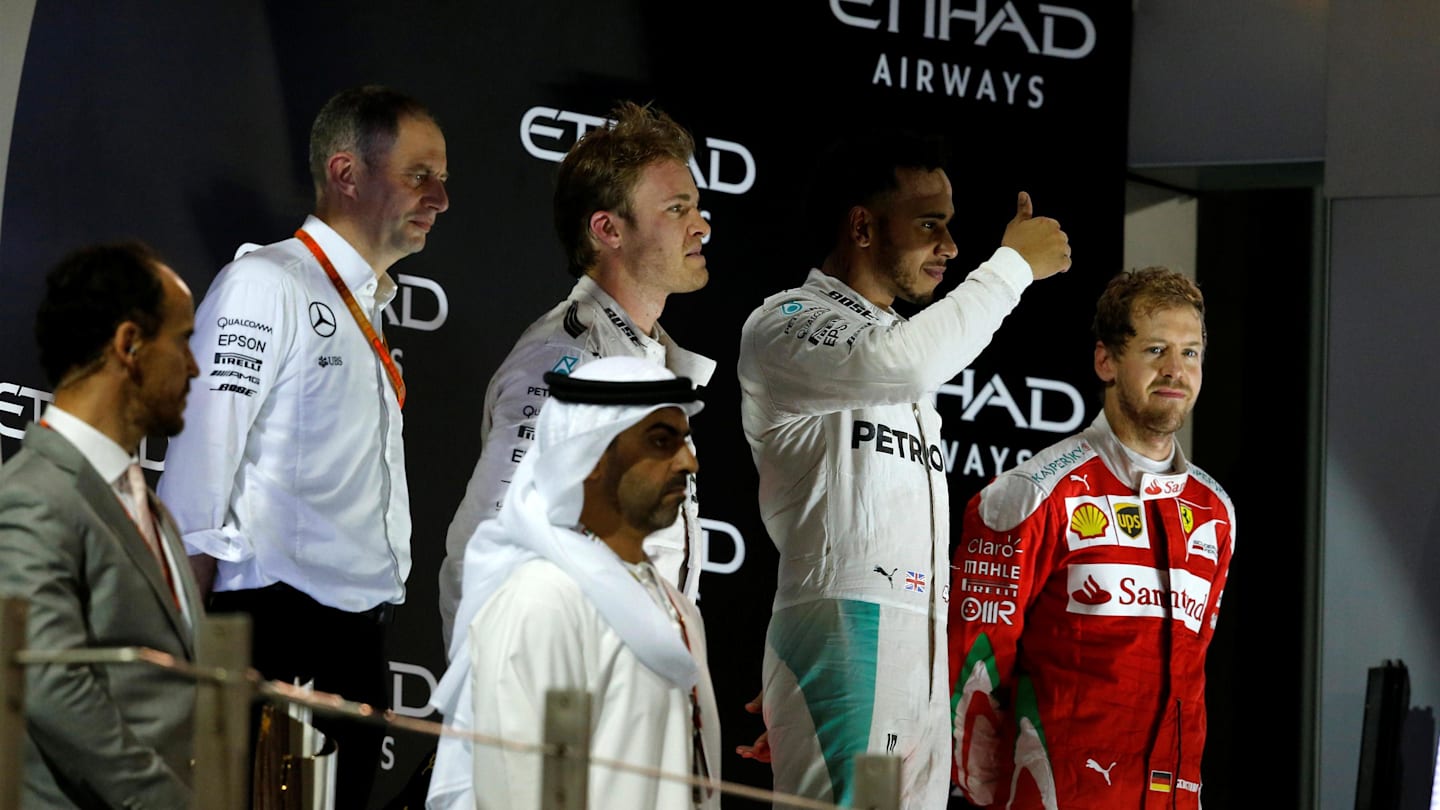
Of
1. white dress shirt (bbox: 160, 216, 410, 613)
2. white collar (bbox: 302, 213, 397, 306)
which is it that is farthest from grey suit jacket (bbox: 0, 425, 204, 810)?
white collar (bbox: 302, 213, 397, 306)

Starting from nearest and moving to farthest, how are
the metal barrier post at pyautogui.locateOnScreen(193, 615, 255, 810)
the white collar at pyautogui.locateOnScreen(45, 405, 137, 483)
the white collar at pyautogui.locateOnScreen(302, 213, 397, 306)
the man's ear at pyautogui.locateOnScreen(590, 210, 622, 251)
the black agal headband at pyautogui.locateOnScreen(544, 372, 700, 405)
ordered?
the metal barrier post at pyautogui.locateOnScreen(193, 615, 255, 810) → the white collar at pyautogui.locateOnScreen(45, 405, 137, 483) → the black agal headband at pyautogui.locateOnScreen(544, 372, 700, 405) → the white collar at pyautogui.locateOnScreen(302, 213, 397, 306) → the man's ear at pyautogui.locateOnScreen(590, 210, 622, 251)

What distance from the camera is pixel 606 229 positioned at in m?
4.25

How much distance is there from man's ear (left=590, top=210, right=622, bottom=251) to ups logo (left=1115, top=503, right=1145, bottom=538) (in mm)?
1257

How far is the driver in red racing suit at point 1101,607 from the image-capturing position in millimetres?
4398

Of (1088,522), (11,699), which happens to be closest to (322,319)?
(11,699)

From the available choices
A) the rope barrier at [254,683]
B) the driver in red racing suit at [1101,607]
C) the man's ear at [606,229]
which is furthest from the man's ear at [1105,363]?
the rope barrier at [254,683]

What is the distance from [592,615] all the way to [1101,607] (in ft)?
5.83

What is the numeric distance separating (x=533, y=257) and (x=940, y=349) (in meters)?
1.35

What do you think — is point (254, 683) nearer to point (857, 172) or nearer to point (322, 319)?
point (322, 319)

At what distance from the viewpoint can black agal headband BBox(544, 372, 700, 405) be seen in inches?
122

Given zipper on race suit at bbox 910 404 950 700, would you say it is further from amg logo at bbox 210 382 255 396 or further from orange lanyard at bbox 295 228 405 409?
amg logo at bbox 210 382 255 396

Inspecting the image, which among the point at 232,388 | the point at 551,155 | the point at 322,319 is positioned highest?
the point at 551,155

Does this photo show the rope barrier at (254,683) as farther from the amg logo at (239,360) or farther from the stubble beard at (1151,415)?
the stubble beard at (1151,415)

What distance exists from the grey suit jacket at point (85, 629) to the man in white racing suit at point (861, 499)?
1.46 m
